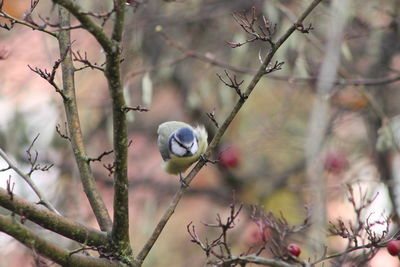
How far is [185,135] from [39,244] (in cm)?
173

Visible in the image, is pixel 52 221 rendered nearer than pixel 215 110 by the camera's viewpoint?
Yes

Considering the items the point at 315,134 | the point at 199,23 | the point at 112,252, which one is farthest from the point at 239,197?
the point at 112,252

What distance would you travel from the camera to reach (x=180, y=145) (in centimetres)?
343

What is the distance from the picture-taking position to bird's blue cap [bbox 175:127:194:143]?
11.2 ft

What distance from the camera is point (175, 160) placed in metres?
3.54

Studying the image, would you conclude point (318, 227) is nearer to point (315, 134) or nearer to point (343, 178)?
point (315, 134)

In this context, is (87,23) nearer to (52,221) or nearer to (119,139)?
(119,139)

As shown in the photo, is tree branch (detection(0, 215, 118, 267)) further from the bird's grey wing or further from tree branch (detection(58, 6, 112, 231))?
the bird's grey wing

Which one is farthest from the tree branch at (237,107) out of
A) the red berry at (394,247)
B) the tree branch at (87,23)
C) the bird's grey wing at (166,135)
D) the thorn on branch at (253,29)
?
the bird's grey wing at (166,135)

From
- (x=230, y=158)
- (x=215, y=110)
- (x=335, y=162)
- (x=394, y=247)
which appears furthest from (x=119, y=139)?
(x=230, y=158)

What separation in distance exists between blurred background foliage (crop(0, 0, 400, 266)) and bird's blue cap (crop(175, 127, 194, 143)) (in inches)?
11.6

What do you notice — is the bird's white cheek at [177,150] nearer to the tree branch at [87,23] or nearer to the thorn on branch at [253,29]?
the thorn on branch at [253,29]

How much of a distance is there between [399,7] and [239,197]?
2136 mm

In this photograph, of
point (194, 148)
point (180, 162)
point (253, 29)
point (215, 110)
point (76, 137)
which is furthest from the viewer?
point (215, 110)
